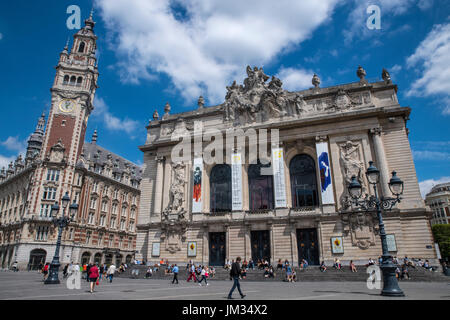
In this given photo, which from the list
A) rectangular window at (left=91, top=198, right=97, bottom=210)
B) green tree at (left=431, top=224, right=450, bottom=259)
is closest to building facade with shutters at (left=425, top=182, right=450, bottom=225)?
green tree at (left=431, top=224, right=450, bottom=259)

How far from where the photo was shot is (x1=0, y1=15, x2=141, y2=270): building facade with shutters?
45844mm

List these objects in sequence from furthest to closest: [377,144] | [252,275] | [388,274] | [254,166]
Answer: [254,166] < [377,144] < [252,275] < [388,274]

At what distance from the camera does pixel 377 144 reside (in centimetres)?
2834

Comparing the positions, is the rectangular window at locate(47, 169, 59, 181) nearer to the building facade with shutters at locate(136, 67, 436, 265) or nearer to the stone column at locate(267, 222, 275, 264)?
the building facade with shutters at locate(136, 67, 436, 265)

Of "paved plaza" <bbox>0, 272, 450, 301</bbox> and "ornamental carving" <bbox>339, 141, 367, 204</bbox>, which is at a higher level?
"ornamental carving" <bbox>339, 141, 367, 204</bbox>

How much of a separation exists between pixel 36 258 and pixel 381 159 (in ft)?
162

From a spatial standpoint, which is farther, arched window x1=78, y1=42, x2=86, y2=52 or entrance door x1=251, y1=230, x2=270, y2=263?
arched window x1=78, y1=42, x2=86, y2=52

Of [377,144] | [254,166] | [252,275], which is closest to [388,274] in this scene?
[252,275]

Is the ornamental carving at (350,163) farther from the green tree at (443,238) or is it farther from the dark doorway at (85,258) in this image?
the dark doorway at (85,258)

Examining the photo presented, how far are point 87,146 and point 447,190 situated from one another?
3670 inches

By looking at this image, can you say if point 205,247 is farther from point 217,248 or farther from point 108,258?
point 108,258

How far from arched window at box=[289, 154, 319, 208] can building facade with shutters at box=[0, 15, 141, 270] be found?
3736cm

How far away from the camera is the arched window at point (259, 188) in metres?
31.7

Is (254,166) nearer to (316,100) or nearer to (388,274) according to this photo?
(316,100)
